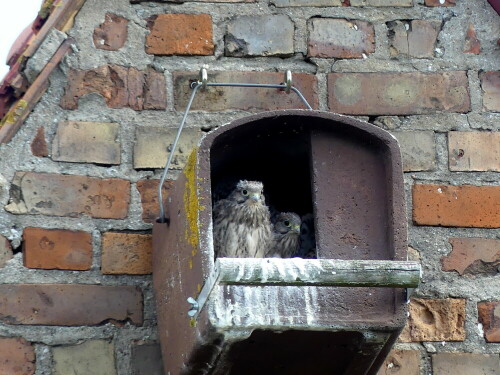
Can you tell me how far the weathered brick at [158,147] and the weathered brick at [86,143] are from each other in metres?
0.05

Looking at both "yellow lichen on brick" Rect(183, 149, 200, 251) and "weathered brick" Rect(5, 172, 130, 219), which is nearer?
"yellow lichen on brick" Rect(183, 149, 200, 251)

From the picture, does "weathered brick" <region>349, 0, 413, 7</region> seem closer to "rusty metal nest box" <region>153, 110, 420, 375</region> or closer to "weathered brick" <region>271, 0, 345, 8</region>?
"weathered brick" <region>271, 0, 345, 8</region>

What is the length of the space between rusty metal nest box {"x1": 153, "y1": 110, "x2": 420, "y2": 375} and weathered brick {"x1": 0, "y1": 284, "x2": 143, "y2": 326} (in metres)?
0.10

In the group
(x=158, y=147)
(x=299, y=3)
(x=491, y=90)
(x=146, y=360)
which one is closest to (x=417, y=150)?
(x=491, y=90)

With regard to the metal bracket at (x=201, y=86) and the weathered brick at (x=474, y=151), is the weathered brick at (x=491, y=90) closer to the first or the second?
the weathered brick at (x=474, y=151)

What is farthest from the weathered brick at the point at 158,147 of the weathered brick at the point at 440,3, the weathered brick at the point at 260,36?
the weathered brick at the point at 440,3

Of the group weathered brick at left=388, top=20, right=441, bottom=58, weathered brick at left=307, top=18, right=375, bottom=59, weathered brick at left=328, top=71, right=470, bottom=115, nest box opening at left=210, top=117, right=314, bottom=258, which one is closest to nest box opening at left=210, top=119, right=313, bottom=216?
nest box opening at left=210, top=117, right=314, bottom=258

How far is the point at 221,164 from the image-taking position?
2844mm

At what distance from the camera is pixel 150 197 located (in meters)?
2.88

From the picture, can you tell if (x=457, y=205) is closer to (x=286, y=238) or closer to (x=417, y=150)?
(x=417, y=150)

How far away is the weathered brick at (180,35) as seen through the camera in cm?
301

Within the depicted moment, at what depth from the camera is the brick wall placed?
109 inches

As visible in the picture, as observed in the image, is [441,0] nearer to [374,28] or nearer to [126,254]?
[374,28]

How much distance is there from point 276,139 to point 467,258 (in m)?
Result: 0.59
